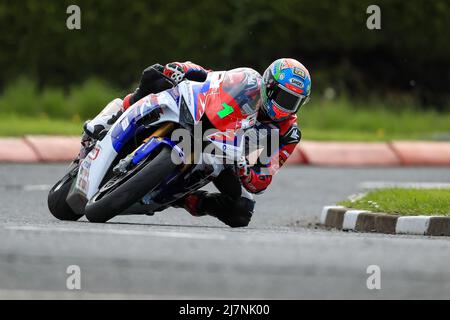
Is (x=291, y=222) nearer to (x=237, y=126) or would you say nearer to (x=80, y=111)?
(x=237, y=126)

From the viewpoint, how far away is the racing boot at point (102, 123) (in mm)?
11055

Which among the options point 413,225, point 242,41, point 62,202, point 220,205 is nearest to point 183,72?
point 220,205

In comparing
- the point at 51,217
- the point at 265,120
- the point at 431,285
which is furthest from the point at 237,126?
the point at 431,285

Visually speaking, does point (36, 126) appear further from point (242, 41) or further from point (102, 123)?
point (102, 123)

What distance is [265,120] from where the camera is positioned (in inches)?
421

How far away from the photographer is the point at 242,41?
2425 centimetres

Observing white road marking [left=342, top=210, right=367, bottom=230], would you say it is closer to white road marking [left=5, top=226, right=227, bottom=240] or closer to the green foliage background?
white road marking [left=5, top=226, right=227, bottom=240]

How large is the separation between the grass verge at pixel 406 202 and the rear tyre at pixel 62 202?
271 centimetres

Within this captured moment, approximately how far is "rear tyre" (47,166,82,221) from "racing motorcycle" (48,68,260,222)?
1.01ft

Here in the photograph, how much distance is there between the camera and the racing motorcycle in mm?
10094

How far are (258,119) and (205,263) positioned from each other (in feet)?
10.2

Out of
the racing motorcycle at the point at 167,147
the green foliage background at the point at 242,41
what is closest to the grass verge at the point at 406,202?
the racing motorcycle at the point at 167,147

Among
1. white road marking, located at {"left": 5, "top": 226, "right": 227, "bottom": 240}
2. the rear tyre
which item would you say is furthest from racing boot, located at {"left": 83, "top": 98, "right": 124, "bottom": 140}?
white road marking, located at {"left": 5, "top": 226, "right": 227, "bottom": 240}

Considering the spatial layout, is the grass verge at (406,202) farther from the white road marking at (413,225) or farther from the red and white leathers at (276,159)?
the red and white leathers at (276,159)
